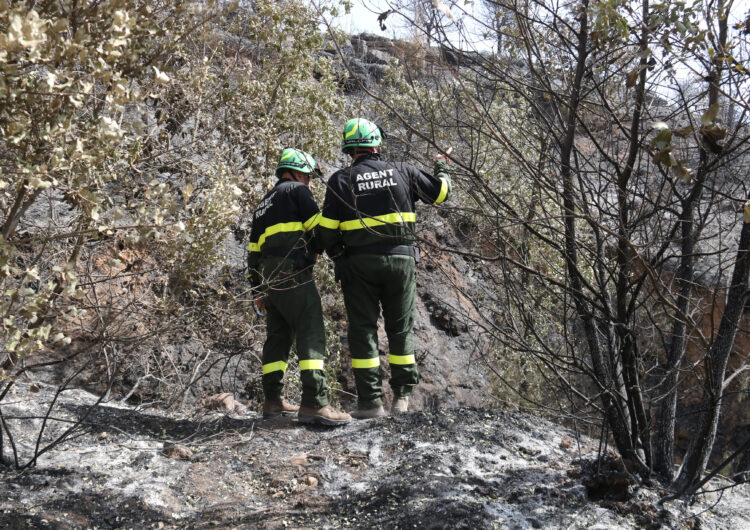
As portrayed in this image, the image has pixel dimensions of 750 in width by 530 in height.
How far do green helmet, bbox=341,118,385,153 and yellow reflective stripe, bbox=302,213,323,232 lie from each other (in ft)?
1.96

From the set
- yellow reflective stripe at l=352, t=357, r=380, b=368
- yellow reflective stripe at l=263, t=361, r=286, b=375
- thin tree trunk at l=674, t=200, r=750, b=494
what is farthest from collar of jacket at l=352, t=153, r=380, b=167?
thin tree trunk at l=674, t=200, r=750, b=494

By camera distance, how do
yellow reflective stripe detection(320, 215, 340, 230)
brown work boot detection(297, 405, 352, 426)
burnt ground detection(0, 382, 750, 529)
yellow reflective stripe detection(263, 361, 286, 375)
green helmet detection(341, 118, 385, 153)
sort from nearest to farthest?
burnt ground detection(0, 382, 750, 529) < brown work boot detection(297, 405, 352, 426) < yellow reflective stripe detection(320, 215, 340, 230) < green helmet detection(341, 118, 385, 153) < yellow reflective stripe detection(263, 361, 286, 375)

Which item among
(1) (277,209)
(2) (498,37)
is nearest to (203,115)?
(1) (277,209)

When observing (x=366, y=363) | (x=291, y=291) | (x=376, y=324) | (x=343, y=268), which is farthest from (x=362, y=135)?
(x=366, y=363)

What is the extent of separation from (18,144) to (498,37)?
2.52 meters

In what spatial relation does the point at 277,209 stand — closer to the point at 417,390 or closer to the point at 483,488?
the point at 483,488

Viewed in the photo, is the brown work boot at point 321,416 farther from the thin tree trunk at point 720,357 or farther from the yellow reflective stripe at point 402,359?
the thin tree trunk at point 720,357

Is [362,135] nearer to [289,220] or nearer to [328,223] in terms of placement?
[328,223]

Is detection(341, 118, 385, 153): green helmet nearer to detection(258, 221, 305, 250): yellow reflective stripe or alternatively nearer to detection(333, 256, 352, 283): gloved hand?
detection(258, 221, 305, 250): yellow reflective stripe

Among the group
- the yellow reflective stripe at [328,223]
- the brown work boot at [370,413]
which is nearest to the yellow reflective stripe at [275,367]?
the brown work boot at [370,413]

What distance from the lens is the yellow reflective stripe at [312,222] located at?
495 centimetres

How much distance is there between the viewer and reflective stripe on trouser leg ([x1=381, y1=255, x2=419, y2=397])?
4.96 m

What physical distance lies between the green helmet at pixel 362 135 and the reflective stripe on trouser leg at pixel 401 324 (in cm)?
91

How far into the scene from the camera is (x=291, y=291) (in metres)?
4.89
